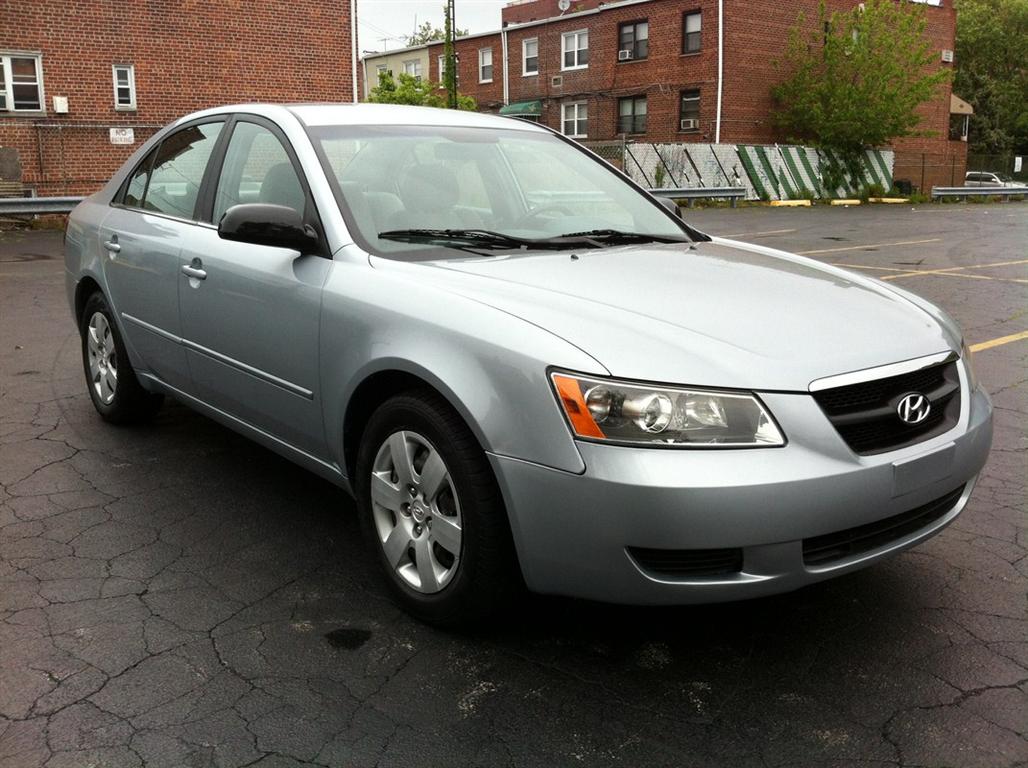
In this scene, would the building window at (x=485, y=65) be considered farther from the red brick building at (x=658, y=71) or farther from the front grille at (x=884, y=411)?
the front grille at (x=884, y=411)

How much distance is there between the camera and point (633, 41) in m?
38.8

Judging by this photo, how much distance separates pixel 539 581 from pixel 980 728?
1.21m

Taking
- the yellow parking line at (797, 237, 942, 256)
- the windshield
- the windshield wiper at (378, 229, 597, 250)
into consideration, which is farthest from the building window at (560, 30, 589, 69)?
the windshield wiper at (378, 229, 597, 250)

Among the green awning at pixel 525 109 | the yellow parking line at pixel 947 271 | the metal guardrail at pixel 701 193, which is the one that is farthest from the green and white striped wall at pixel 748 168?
the yellow parking line at pixel 947 271

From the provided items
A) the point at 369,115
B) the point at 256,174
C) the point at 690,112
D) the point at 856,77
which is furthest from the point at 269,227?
the point at 856,77

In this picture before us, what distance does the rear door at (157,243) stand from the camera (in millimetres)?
4520

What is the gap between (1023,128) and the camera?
63.3 metres

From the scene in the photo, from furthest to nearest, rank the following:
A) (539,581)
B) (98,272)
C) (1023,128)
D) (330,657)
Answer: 1. (1023,128)
2. (98,272)
3. (330,657)
4. (539,581)

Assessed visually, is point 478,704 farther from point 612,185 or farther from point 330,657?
point 612,185

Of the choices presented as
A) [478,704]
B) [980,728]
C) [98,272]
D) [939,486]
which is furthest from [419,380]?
[98,272]

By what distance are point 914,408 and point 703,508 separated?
0.83 meters

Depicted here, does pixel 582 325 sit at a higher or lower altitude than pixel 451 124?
lower

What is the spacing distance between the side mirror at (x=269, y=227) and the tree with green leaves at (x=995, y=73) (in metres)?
68.6

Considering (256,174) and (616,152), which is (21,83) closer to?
(616,152)
